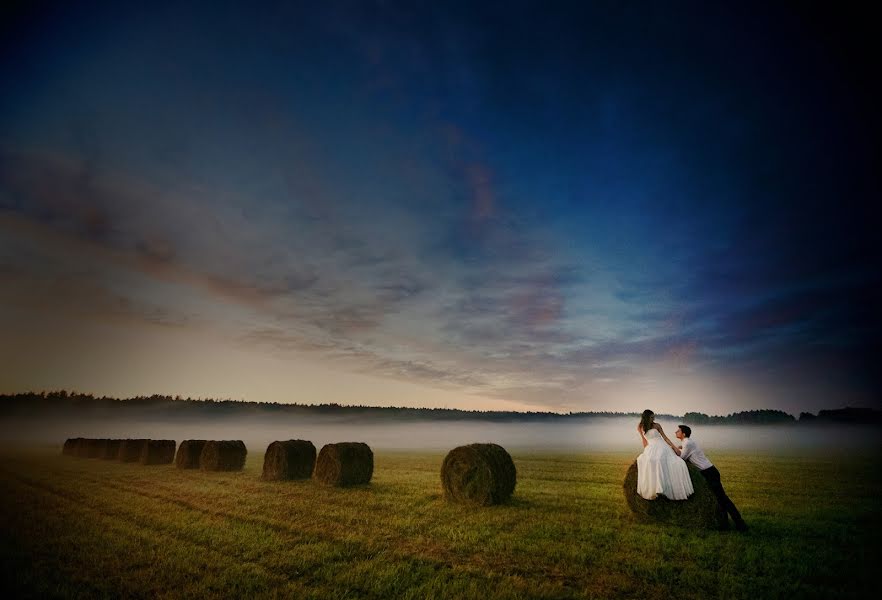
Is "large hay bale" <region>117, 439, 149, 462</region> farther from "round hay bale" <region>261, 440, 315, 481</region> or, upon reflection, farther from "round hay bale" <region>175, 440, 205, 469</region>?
"round hay bale" <region>261, 440, 315, 481</region>

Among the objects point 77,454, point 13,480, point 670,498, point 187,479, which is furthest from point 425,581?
point 77,454

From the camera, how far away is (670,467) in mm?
11164

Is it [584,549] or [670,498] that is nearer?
[584,549]

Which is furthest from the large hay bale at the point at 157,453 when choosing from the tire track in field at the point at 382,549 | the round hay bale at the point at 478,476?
the round hay bale at the point at 478,476

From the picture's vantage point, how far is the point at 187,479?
20406mm

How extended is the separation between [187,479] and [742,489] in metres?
24.8

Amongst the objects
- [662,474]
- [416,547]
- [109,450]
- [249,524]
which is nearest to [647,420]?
[662,474]

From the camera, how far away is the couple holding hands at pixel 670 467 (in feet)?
35.5

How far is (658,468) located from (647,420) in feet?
4.19

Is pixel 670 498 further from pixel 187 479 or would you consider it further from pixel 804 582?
pixel 187 479

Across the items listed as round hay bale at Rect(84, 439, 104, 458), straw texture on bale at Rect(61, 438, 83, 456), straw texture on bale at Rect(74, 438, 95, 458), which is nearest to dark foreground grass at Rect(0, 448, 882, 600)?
round hay bale at Rect(84, 439, 104, 458)

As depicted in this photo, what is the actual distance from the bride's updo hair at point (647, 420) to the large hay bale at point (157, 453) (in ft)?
102

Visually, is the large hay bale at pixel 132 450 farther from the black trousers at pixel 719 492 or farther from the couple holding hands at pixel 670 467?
the black trousers at pixel 719 492

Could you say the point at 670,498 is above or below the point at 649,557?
above
